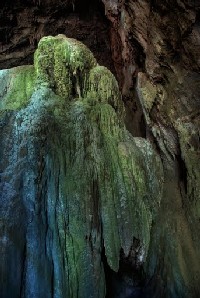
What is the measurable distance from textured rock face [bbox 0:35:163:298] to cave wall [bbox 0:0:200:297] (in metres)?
0.51

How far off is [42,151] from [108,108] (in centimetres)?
102

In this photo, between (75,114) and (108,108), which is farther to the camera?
(108,108)

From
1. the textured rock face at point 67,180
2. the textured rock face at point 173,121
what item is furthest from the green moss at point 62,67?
the textured rock face at point 173,121

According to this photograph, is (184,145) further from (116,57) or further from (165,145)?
(116,57)

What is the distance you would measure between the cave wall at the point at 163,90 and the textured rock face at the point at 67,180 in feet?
1.68

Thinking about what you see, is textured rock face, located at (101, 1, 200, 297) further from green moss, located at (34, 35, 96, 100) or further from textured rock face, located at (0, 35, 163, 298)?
green moss, located at (34, 35, 96, 100)

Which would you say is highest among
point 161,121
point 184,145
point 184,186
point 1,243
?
point 161,121

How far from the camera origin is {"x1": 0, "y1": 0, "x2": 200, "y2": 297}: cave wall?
4.16 m

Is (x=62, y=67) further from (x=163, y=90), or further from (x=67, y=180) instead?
(x=163, y=90)

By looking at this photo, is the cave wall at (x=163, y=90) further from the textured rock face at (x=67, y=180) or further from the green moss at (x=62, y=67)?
the green moss at (x=62, y=67)

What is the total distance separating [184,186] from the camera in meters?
4.62

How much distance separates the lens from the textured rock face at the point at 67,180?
320 cm

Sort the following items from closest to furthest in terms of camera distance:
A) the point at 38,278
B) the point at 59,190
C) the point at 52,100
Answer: the point at 38,278 → the point at 59,190 → the point at 52,100

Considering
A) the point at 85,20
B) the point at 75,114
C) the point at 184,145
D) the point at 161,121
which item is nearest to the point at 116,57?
the point at 85,20
